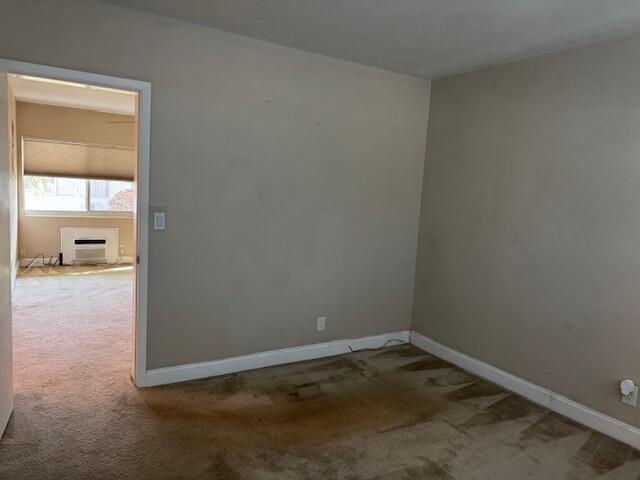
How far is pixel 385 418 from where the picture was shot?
2801mm

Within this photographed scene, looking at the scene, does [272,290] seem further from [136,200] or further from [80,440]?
[80,440]

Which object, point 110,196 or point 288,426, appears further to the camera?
point 110,196

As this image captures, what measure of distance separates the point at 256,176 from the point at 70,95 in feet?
13.4

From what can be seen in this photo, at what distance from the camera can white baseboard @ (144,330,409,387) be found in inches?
121

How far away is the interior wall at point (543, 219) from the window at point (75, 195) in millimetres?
5815

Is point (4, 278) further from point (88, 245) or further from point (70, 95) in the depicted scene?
point (88, 245)

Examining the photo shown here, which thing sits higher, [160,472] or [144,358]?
[144,358]

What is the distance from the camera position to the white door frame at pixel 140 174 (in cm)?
252

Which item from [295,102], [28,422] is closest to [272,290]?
[295,102]

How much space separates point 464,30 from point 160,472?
299 cm

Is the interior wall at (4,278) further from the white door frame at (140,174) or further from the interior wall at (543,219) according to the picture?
the interior wall at (543,219)

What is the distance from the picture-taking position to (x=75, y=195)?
7.33m

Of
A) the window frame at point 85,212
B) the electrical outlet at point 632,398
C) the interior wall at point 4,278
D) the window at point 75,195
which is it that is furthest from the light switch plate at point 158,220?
the window at point 75,195

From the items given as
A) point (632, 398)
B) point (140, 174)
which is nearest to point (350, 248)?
point (140, 174)
